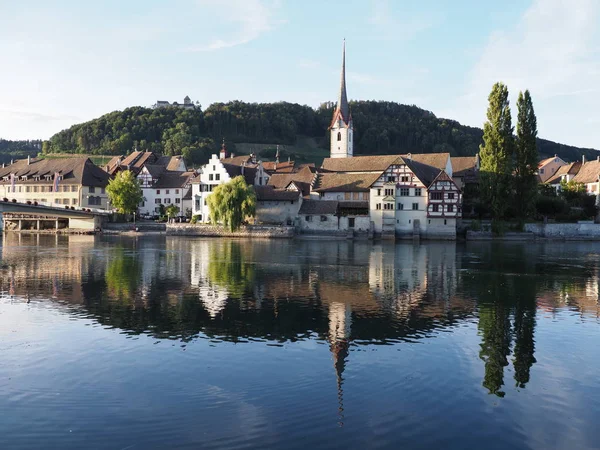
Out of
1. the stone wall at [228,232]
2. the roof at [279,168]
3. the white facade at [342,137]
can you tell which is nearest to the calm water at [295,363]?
the stone wall at [228,232]

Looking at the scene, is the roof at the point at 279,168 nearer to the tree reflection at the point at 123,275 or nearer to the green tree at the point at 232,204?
the green tree at the point at 232,204

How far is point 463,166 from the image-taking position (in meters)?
98.9

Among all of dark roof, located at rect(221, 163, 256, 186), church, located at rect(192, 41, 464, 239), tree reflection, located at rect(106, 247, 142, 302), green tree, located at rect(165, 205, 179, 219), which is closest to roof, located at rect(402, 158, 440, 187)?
church, located at rect(192, 41, 464, 239)

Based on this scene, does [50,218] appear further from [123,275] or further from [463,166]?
[463,166]

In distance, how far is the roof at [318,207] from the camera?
82.3m

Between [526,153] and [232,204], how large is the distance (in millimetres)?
39753

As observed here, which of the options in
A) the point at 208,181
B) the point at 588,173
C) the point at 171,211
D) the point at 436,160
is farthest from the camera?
the point at 588,173

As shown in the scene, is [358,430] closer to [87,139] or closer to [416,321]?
[416,321]

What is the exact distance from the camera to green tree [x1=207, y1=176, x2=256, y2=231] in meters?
77.6

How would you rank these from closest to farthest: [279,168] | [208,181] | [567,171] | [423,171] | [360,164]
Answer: [423,171]
[208,181]
[360,164]
[567,171]
[279,168]

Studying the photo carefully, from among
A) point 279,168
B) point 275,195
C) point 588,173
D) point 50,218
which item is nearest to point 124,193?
point 50,218

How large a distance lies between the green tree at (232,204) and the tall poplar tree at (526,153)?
118 ft

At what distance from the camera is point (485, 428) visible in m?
12.5

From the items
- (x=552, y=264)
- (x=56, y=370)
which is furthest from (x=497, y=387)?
(x=552, y=264)
